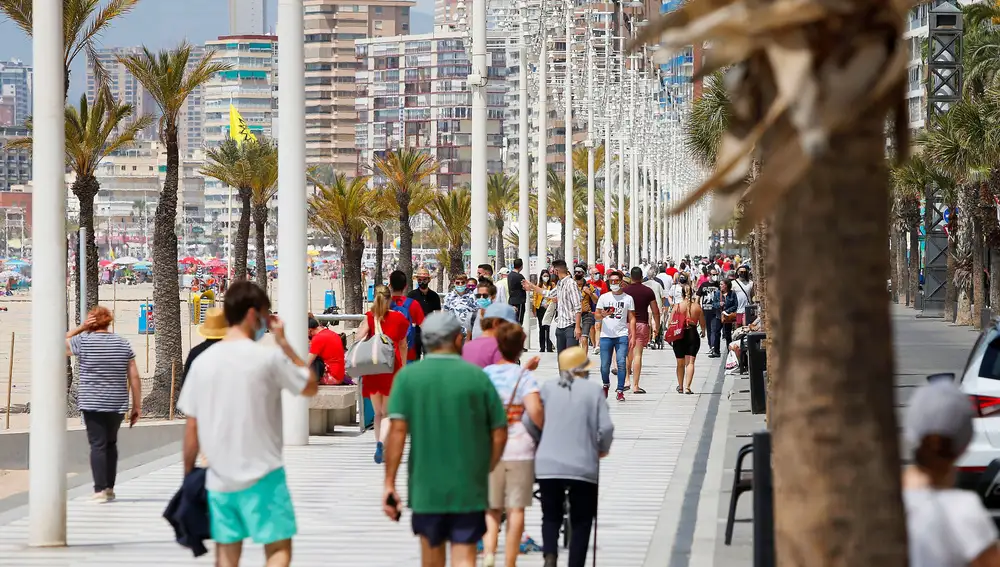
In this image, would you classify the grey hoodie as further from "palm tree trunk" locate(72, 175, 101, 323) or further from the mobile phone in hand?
"palm tree trunk" locate(72, 175, 101, 323)

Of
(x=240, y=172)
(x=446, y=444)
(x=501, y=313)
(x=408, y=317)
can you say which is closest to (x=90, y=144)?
(x=408, y=317)

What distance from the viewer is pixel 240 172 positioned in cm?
6506

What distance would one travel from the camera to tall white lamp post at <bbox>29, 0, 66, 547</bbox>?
10820 mm

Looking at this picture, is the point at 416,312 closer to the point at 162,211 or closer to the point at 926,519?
the point at 926,519

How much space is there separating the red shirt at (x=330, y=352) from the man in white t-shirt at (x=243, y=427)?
11.9 meters

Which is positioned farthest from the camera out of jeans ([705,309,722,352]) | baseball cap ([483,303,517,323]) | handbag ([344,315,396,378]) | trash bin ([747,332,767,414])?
jeans ([705,309,722,352])

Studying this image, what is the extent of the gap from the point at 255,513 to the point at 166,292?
23932 millimetres

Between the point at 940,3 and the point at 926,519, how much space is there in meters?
41.7

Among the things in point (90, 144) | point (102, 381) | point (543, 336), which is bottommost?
point (543, 336)

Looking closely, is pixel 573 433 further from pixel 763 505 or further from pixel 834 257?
pixel 834 257

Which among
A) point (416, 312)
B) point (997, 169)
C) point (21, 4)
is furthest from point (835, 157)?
point (997, 169)

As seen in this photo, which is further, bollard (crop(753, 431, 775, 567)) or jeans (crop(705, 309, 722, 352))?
jeans (crop(705, 309, 722, 352))

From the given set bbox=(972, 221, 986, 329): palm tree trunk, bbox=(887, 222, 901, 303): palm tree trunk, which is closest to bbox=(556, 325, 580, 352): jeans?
bbox=(972, 221, 986, 329): palm tree trunk

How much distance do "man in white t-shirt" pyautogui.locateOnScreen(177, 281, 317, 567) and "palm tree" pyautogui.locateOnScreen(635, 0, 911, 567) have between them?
375 cm
